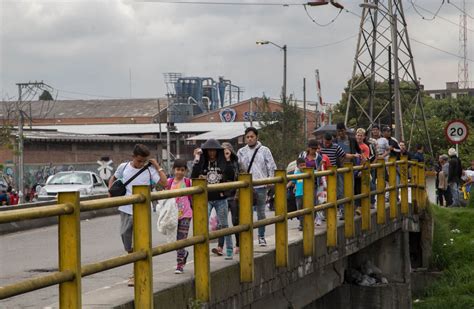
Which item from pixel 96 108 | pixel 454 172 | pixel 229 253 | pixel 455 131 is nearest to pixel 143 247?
pixel 229 253

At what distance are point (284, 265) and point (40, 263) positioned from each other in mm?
3241

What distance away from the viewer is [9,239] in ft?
27.5

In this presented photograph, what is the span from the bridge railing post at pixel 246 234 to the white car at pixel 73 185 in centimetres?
2404

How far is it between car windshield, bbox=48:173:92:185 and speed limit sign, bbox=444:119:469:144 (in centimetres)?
1339

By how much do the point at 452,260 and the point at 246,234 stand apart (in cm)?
1351

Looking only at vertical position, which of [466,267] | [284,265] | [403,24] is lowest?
[466,267]

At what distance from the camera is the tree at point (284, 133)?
52.5 meters

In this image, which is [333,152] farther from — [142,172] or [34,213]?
[34,213]

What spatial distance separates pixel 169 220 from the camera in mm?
9219

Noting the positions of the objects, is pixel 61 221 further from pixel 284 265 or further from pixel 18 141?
pixel 18 141

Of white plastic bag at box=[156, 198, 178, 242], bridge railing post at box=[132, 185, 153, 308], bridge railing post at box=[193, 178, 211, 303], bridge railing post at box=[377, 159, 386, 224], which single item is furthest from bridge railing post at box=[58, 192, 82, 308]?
bridge railing post at box=[377, 159, 386, 224]

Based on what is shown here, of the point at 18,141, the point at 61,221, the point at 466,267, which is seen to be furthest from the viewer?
the point at 18,141

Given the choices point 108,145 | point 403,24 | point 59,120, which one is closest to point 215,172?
point 403,24

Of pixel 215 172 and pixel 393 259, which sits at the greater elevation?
pixel 215 172
